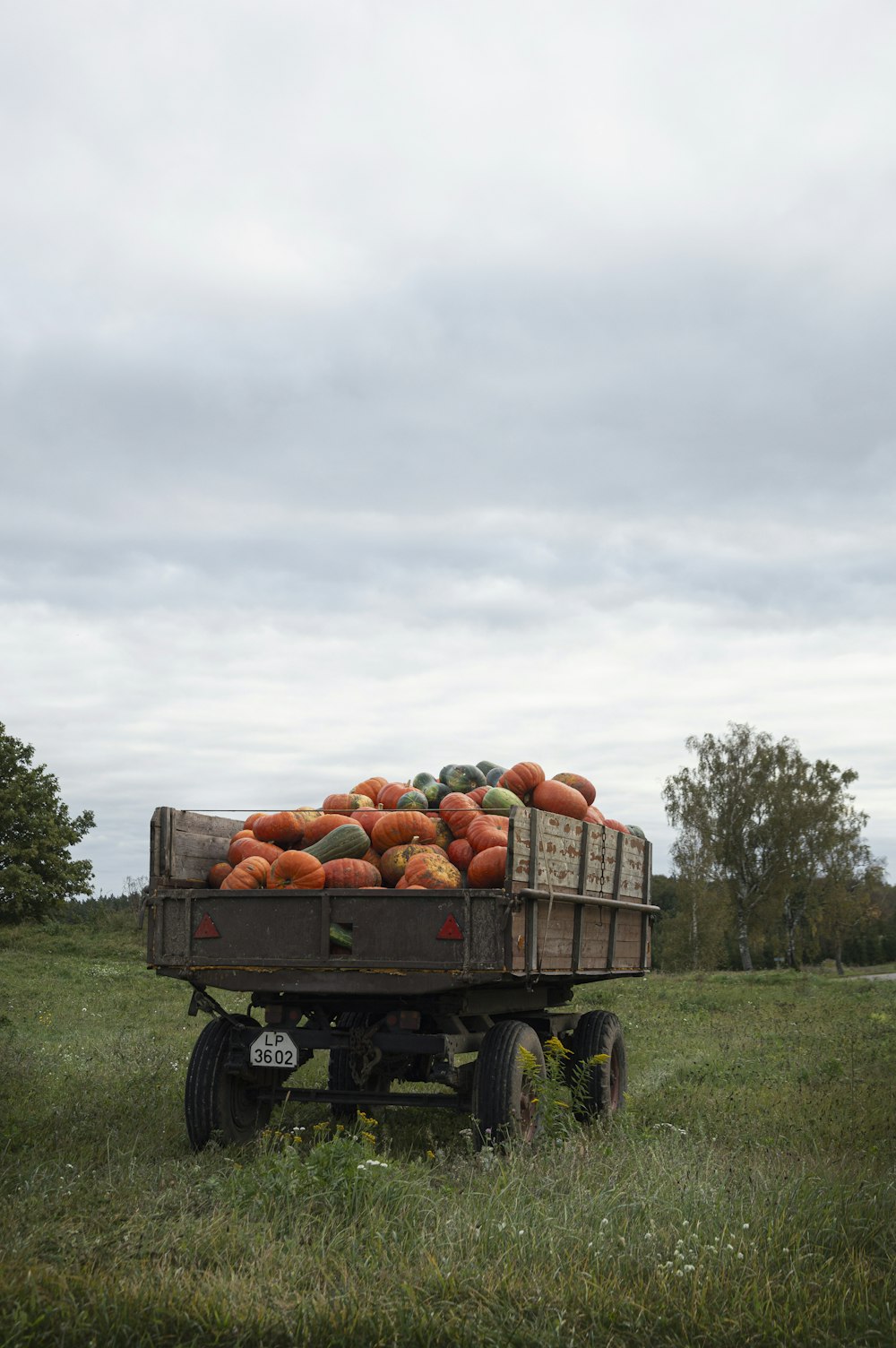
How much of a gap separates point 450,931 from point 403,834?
123cm

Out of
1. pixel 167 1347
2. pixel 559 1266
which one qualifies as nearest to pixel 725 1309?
pixel 559 1266

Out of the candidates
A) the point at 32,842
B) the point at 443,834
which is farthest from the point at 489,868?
the point at 32,842

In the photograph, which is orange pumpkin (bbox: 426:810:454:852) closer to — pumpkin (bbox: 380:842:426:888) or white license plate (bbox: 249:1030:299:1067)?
pumpkin (bbox: 380:842:426:888)

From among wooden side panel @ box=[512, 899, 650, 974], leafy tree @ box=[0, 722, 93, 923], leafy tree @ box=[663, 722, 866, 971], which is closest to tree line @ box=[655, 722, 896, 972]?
leafy tree @ box=[663, 722, 866, 971]

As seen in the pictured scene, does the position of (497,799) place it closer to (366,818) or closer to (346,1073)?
(366,818)

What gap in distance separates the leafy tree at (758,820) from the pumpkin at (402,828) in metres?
41.1

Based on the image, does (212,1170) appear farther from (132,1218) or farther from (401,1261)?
(401,1261)

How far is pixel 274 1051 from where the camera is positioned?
739 cm

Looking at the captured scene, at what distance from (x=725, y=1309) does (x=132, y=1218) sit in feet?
8.21

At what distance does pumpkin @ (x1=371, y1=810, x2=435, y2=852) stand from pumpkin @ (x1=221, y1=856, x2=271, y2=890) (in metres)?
0.80

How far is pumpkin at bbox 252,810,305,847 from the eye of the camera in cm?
843

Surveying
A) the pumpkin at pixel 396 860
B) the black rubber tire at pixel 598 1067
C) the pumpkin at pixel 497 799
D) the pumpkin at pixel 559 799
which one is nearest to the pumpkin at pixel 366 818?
the pumpkin at pixel 396 860

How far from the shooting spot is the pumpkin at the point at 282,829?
8430mm

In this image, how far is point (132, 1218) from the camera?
16.5ft
